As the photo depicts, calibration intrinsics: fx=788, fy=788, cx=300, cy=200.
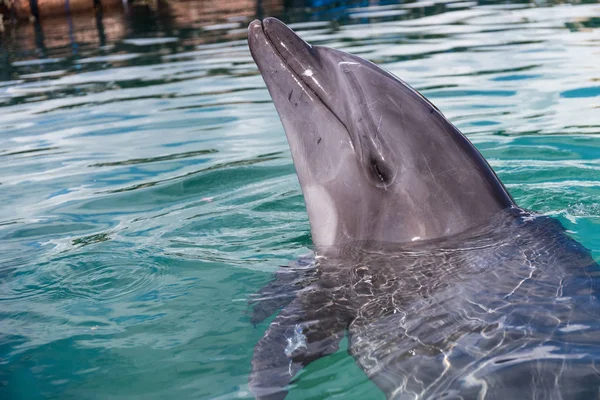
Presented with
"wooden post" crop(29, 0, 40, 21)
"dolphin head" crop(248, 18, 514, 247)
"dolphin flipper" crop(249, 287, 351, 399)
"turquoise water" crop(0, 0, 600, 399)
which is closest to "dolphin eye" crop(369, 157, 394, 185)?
"dolphin head" crop(248, 18, 514, 247)

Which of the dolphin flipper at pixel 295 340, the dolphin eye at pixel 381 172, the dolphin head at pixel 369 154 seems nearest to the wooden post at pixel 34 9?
the dolphin head at pixel 369 154

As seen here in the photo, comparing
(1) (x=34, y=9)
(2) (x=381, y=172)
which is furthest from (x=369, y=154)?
(1) (x=34, y=9)

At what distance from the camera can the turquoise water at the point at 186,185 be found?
4305mm

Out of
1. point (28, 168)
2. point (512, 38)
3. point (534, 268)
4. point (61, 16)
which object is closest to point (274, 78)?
point (534, 268)

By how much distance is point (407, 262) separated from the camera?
4.38m

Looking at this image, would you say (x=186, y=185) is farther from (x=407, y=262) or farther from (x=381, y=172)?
(x=407, y=262)

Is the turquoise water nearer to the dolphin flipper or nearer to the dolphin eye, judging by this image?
the dolphin flipper

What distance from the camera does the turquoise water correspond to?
430 cm

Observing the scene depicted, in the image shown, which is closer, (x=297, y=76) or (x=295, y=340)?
(x=295, y=340)

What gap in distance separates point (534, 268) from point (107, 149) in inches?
264

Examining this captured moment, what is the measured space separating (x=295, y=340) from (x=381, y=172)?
3.71ft

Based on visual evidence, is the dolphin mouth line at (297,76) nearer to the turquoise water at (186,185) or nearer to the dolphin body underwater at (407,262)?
the dolphin body underwater at (407,262)

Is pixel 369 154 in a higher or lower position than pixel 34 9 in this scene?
lower

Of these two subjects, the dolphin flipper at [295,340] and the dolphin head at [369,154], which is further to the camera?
the dolphin head at [369,154]
